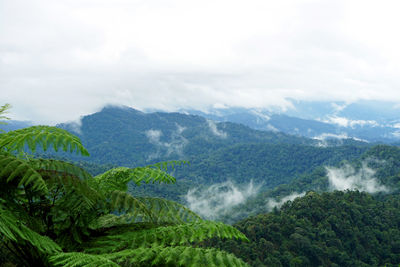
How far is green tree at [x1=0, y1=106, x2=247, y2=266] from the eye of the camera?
2.97 meters

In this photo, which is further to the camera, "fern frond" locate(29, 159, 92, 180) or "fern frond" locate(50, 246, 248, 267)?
"fern frond" locate(29, 159, 92, 180)

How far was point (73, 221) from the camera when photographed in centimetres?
376

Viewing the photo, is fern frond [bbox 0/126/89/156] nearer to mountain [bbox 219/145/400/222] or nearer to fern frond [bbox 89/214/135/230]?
fern frond [bbox 89/214/135/230]

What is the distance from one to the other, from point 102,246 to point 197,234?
112cm

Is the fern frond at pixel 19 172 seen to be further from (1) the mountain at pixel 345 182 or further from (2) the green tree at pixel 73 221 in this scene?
(1) the mountain at pixel 345 182

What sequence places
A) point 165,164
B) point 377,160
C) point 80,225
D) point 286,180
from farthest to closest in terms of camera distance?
point 286,180, point 377,160, point 165,164, point 80,225

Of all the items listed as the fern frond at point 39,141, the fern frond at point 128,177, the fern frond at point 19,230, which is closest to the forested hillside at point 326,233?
the fern frond at point 128,177

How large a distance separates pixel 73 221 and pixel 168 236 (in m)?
1.20

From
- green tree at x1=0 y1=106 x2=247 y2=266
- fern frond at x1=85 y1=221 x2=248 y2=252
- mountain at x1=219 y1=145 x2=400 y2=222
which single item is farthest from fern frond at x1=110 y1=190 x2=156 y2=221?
mountain at x1=219 y1=145 x2=400 y2=222

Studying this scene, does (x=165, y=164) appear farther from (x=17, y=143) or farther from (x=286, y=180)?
(x=286, y=180)

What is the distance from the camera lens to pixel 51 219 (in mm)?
3889

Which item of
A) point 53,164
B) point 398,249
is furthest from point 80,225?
point 398,249

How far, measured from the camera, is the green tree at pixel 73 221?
297cm

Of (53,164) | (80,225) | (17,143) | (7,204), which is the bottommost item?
(80,225)
